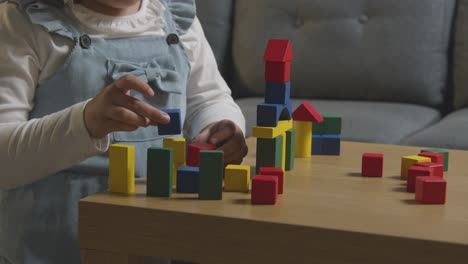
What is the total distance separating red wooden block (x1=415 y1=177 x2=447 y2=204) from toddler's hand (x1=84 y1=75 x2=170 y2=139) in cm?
29

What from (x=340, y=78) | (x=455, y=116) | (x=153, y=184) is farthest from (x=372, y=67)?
(x=153, y=184)

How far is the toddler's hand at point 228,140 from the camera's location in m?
1.04

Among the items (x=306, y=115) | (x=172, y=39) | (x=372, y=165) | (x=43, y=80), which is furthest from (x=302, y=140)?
(x=43, y=80)

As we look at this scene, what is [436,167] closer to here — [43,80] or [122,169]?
[122,169]

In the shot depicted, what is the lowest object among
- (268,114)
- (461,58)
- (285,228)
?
(285,228)

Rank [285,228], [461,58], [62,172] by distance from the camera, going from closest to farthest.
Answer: [285,228], [62,172], [461,58]

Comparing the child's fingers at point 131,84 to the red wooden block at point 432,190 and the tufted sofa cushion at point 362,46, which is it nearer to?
the red wooden block at point 432,190

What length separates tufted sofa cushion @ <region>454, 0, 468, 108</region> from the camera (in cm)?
203

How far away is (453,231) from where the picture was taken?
76 centimetres

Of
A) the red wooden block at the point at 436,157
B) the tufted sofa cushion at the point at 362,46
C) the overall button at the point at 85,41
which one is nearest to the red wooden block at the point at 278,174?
the red wooden block at the point at 436,157

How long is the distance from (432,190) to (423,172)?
0.06 meters

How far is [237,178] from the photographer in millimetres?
902

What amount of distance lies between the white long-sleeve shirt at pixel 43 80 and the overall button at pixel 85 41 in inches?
0.6

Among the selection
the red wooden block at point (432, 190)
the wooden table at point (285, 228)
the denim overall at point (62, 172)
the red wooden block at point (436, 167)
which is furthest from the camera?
the denim overall at point (62, 172)
